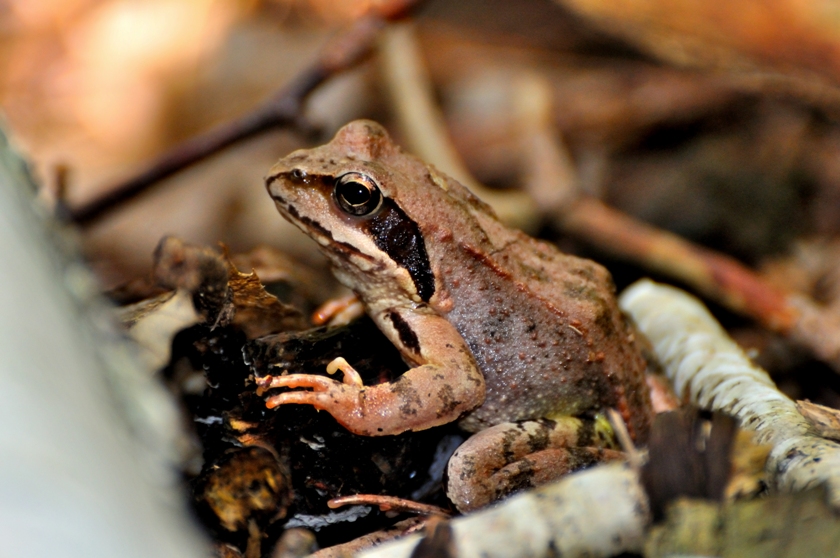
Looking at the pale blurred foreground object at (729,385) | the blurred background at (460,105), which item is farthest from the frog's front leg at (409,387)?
the blurred background at (460,105)

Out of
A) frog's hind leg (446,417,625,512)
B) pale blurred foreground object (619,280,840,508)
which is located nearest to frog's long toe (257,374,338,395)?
frog's hind leg (446,417,625,512)

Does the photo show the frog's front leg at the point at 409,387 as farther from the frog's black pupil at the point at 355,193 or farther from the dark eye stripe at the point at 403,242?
the frog's black pupil at the point at 355,193

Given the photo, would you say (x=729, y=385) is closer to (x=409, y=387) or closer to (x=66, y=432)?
(x=409, y=387)

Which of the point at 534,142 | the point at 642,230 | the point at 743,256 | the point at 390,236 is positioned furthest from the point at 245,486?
the point at 743,256

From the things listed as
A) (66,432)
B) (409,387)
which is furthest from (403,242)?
(66,432)

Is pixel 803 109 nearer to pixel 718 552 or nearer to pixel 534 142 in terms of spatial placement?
pixel 534 142
